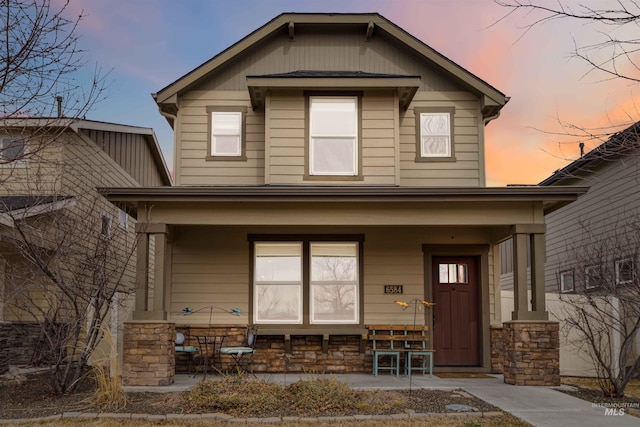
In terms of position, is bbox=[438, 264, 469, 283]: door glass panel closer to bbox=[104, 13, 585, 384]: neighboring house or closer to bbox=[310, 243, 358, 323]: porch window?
bbox=[104, 13, 585, 384]: neighboring house

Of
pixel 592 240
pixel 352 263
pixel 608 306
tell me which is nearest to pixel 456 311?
pixel 352 263

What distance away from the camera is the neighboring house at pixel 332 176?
39.9 feet

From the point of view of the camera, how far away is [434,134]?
13.0 m

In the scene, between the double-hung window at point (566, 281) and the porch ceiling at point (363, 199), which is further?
the double-hung window at point (566, 281)

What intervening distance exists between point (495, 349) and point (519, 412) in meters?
4.33

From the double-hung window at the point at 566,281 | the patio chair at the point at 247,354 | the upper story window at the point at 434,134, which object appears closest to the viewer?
the patio chair at the point at 247,354

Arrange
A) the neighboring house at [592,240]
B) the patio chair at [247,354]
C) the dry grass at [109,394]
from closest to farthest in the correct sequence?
1. the dry grass at [109,394]
2. the patio chair at [247,354]
3. the neighboring house at [592,240]

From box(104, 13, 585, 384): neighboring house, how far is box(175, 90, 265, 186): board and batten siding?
2cm

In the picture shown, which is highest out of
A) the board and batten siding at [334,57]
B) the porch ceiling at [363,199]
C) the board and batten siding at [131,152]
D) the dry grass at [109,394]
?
the board and batten siding at [334,57]

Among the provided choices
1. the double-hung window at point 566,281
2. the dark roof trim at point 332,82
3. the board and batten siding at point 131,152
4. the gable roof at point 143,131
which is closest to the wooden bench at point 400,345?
the dark roof trim at point 332,82

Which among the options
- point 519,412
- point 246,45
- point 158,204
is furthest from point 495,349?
point 246,45

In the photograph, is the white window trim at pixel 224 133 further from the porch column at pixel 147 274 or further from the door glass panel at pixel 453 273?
the door glass panel at pixel 453 273

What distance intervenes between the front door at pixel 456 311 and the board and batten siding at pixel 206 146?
4049 millimetres

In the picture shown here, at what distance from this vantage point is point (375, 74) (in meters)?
12.7
